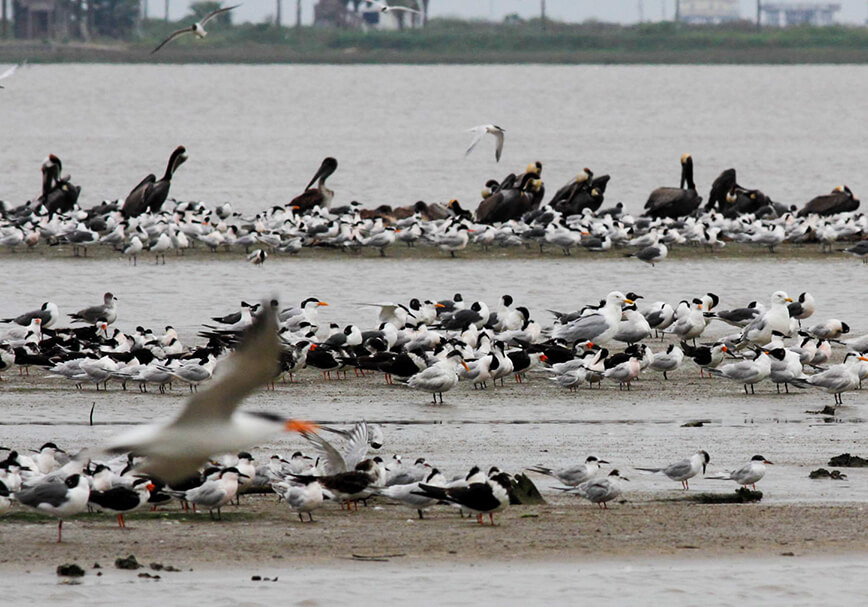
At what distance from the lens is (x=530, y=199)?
98.0ft

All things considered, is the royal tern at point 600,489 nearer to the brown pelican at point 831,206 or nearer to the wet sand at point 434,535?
the wet sand at point 434,535

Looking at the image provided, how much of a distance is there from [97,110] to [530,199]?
221ft

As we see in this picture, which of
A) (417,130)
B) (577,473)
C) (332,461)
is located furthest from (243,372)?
(417,130)

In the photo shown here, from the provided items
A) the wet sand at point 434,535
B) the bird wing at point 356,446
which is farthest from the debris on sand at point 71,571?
the bird wing at point 356,446

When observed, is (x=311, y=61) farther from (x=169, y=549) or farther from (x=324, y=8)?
(x=169, y=549)

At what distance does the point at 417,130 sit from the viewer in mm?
77688

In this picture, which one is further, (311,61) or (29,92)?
(311,61)

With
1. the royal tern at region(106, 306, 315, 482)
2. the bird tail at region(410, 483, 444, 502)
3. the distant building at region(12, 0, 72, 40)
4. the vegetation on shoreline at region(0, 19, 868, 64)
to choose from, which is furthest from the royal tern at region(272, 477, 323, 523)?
the distant building at region(12, 0, 72, 40)

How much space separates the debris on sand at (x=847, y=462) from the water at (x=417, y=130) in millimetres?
27327

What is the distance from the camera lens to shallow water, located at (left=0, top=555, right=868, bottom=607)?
859 cm

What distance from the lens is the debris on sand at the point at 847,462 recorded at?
11.5 metres

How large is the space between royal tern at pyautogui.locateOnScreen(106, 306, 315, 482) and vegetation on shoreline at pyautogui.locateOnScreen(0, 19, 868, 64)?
134 metres

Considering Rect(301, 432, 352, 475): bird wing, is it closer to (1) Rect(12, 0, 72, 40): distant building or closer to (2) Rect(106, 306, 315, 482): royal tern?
(2) Rect(106, 306, 315, 482): royal tern

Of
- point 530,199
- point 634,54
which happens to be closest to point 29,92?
point 634,54
